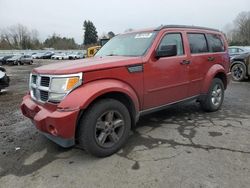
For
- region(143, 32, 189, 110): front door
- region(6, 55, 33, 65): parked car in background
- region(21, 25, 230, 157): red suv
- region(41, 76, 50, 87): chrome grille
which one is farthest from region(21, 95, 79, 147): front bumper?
region(6, 55, 33, 65): parked car in background

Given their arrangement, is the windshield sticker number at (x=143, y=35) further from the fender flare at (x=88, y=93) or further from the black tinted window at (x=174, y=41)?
the fender flare at (x=88, y=93)

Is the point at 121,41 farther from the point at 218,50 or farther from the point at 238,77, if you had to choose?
the point at 238,77

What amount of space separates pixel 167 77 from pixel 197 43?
1.37 metres

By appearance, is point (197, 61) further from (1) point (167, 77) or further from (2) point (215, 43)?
(2) point (215, 43)

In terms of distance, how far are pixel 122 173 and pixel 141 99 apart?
138 cm

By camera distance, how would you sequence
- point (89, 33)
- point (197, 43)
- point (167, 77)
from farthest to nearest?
point (89, 33)
point (197, 43)
point (167, 77)

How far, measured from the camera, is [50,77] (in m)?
3.62

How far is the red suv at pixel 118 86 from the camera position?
348 cm

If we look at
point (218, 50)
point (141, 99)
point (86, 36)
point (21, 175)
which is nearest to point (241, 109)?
point (218, 50)

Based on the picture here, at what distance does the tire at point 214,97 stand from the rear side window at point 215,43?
712mm

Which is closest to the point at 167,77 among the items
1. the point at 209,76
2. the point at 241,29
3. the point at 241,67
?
the point at 209,76

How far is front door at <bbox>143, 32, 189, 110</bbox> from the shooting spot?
4352mm

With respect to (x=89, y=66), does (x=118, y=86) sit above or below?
below

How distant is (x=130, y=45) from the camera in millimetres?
4805
